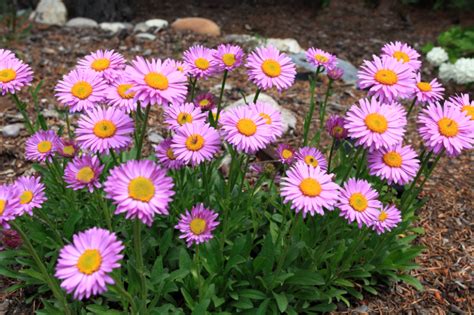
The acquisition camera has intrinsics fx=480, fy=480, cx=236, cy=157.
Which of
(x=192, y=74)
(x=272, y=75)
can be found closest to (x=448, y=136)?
(x=272, y=75)

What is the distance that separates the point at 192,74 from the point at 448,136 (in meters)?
1.16

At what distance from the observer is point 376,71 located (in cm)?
211

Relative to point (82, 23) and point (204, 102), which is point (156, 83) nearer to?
point (204, 102)

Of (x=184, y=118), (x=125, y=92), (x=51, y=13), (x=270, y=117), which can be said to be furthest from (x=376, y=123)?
(x=51, y=13)

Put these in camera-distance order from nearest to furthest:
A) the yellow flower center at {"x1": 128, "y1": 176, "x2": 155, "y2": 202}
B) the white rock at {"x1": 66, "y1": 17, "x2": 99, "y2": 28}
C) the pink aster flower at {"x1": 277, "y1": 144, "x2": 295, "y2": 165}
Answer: the yellow flower center at {"x1": 128, "y1": 176, "x2": 155, "y2": 202}, the pink aster flower at {"x1": 277, "y1": 144, "x2": 295, "y2": 165}, the white rock at {"x1": 66, "y1": 17, "x2": 99, "y2": 28}

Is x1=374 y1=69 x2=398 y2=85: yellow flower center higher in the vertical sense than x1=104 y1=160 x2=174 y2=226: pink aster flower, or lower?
higher

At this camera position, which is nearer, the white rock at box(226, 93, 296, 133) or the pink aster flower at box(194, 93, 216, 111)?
the pink aster flower at box(194, 93, 216, 111)

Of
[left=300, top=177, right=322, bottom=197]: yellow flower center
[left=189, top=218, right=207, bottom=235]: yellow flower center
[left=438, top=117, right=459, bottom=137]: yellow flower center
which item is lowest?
[left=189, top=218, right=207, bottom=235]: yellow flower center

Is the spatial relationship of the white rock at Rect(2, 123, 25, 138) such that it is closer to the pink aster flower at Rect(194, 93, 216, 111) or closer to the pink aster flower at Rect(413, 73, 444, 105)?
the pink aster flower at Rect(194, 93, 216, 111)

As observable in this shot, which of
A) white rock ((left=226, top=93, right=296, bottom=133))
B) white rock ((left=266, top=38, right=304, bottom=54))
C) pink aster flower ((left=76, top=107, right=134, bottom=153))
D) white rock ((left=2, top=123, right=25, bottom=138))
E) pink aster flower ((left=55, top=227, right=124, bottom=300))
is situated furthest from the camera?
white rock ((left=266, top=38, right=304, bottom=54))

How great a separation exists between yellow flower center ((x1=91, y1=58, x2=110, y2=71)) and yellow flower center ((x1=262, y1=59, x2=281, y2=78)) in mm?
705

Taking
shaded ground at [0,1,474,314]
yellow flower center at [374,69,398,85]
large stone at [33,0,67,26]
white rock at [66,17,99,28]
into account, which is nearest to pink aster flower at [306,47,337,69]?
yellow flower center at [374,69,398,85]

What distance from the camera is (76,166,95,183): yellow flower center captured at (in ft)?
6.02

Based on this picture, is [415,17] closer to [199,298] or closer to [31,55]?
[31,55]
